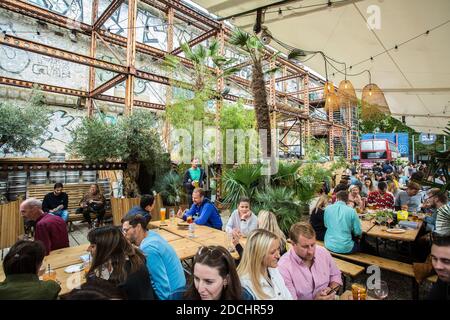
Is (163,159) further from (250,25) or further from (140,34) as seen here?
(140,34)

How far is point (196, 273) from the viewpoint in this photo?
1.64 meters

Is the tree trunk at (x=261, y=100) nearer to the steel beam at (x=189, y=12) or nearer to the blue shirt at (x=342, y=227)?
the blue shirt at (x=342, y=227)

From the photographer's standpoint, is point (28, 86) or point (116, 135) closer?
point (116, 135)

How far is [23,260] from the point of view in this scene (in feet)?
5.98

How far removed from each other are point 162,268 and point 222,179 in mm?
4812

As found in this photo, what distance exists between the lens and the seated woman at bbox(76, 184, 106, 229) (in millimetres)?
6289

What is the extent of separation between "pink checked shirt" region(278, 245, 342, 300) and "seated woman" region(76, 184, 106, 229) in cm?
553

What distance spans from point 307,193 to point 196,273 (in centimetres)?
464

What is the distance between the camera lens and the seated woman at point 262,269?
1.83m

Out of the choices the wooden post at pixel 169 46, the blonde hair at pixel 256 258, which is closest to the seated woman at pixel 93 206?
the wooden post at pixel 169 46
